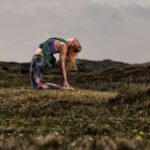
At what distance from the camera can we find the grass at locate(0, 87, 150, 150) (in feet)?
22.8

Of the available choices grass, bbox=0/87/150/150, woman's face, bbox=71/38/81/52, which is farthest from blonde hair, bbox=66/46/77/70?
grass, bbox=0/87/150/150

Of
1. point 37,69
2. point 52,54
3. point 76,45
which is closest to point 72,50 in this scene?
point 76,45

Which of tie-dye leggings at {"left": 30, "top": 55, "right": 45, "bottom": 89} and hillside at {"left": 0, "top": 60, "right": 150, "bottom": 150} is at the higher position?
tie-dye leggings at {"left": 30, "top": 55, "right": 45, "bottom": 89}

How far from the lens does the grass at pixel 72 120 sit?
696cm

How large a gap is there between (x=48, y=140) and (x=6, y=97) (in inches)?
656

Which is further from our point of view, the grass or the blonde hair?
the blonde hair

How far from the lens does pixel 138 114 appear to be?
16406 millimetres

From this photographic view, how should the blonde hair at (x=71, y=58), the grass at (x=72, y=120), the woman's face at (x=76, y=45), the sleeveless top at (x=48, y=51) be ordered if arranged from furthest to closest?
the sleeveless top at (x=48, y=51), the blonde hair at (x=71, y=58), the woman's face at (x=76, y=45), the grass at (x=72, y=120)

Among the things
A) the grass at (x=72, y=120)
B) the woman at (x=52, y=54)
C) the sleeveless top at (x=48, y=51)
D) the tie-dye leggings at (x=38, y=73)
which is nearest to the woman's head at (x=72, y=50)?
the woman at (x=52, y=54)

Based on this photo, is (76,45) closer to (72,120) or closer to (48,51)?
(48,51)

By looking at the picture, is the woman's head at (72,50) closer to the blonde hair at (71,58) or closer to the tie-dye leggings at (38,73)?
the blonde hair at (71,58)

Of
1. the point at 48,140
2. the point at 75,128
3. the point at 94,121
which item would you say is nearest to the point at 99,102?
the point at 94,121

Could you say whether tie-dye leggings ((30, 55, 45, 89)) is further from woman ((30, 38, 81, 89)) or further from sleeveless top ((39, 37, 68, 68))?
sleeveless top ((39, 37, 68, 68))

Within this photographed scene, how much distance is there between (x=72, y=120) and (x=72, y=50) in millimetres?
12459
